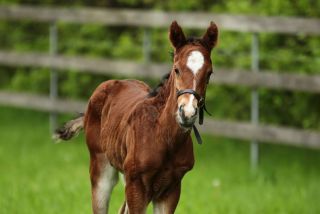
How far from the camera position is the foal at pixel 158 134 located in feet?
18.5

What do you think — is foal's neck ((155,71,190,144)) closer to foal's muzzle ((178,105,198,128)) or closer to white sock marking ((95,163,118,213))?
foal's muzzle ((178,105,198,128))

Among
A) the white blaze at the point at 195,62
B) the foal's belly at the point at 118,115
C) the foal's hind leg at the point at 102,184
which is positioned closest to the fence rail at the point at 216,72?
the foal's belly at the point at 118,115

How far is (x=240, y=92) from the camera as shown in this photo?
39.5ft

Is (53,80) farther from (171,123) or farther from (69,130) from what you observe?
(171,123)

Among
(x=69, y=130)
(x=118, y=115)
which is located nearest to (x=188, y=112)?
(x=118, y=115)

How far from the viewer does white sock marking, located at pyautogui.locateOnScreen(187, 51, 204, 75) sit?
5613 millimetres

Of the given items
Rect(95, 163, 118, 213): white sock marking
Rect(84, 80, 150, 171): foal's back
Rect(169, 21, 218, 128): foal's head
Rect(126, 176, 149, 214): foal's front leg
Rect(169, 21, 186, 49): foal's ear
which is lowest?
Rect(95, 163, 118, 213): white sock marking

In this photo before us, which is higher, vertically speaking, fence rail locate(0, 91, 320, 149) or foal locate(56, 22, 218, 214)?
foal locate(56, 22, 218, 214)

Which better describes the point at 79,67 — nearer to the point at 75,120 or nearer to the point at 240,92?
the point at 240,92

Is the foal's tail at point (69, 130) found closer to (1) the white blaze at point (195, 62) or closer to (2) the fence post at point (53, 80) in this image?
(1) the white blaze at point (195, 62)

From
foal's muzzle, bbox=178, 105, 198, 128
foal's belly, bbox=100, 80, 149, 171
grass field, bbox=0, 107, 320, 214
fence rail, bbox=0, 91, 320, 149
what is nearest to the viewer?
foal's muzzle, bbox=178, 105, 198, 128

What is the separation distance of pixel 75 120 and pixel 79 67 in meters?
5.37

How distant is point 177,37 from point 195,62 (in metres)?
0.34

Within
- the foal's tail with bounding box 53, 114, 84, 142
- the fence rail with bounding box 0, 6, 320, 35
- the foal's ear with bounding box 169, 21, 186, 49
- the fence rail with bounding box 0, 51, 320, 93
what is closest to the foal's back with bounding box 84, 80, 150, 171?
the foal's tail with bounding box 53, 114, 84, 142
